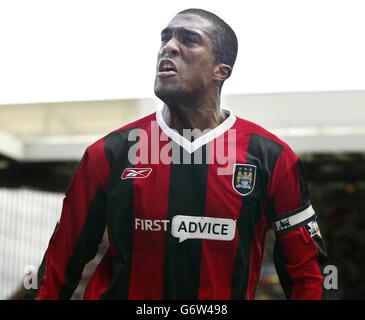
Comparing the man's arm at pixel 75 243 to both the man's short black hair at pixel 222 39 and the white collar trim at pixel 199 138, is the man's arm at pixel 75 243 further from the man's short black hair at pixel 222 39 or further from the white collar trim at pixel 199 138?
the man's short black hair at pixel 222 39

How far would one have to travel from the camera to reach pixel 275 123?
192 cm

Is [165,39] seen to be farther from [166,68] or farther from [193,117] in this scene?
[193,117]

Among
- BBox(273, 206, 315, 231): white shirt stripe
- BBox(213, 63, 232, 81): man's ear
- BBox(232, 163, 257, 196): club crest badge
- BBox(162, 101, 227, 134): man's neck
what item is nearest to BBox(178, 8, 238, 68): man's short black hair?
BBox(213, 63, 232, 81): man's ear

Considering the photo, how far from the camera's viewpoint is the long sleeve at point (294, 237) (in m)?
1.68

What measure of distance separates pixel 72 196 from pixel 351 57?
81 cm

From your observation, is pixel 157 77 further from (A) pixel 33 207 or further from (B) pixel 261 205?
(A) pixel 33 207

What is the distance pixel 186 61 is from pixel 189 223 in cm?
40

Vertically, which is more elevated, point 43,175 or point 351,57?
point 351,57

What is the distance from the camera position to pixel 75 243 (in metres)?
1.73

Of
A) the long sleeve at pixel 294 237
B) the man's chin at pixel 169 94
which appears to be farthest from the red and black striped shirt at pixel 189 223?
the man's chin at pixel 169 94

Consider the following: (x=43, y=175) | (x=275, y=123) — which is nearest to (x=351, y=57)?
(x=275, y=123)

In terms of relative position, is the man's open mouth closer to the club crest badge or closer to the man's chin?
the man's chin

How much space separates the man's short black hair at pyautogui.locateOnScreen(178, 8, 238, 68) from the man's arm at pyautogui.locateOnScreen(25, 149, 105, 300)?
1.40 ft
